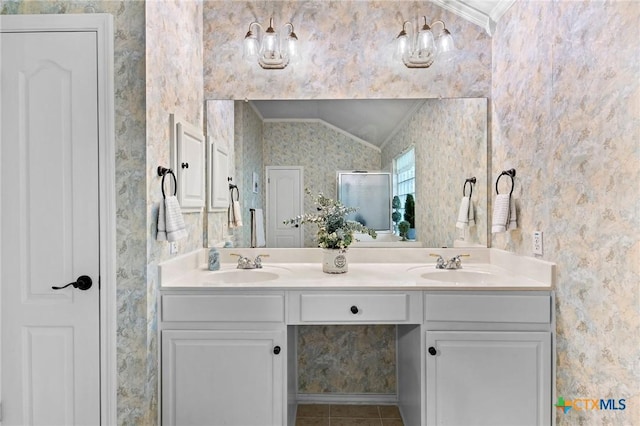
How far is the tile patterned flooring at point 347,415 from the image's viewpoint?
2166 millimetres

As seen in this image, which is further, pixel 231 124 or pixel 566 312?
pixel 231 124

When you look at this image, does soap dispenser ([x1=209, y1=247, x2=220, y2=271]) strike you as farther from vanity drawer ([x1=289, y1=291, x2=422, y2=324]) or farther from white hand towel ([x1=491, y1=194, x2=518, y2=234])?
white hand towel ([x1=491, y1=194, x2=518, y2=234])

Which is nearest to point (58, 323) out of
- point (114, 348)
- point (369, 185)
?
point (114, 348)

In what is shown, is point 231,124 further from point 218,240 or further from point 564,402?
point 564,402

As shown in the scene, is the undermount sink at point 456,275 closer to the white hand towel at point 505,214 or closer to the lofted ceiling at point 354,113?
the white hand towel at point 505,214

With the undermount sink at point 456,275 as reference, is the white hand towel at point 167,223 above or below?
above

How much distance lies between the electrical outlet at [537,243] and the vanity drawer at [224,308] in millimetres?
1288

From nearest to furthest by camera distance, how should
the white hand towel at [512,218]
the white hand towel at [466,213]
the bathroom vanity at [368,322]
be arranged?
the bathroom vanity at [368,322] < the white hand towel at [512,218] < the white hand towel at [466,213]

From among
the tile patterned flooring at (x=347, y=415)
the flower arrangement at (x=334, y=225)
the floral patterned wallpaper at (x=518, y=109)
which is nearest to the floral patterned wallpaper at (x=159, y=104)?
the floral patterned wallpaper at (x=518, y=109)

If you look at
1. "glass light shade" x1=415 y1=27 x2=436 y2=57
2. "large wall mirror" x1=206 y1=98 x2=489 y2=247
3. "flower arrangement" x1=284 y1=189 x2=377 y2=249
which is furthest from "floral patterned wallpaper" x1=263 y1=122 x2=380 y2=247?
"glass light shade" x1=415 y1=27 x2=436 y2=57

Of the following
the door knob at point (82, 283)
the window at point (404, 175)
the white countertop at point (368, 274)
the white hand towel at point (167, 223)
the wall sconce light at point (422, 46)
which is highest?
the wall sconce light at point (422, 46)

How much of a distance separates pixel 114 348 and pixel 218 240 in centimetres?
→ 90

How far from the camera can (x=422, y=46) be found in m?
2.21

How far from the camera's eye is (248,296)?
67.6 inches
